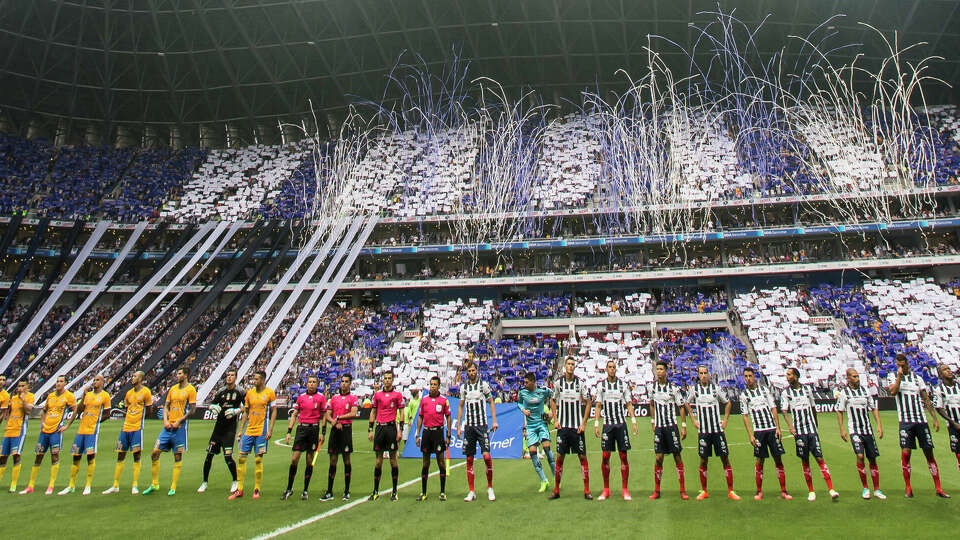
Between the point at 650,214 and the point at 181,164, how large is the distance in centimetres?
4074

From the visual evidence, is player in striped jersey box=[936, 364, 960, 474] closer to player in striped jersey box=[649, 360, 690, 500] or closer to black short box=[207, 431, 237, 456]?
player in striped jersey box=[649, 360, 690, 500]

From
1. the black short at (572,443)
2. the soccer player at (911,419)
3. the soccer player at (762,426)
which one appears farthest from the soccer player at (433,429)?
the soccer player at (911,419)

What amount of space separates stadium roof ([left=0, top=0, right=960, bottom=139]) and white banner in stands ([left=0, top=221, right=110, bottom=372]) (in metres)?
12.3

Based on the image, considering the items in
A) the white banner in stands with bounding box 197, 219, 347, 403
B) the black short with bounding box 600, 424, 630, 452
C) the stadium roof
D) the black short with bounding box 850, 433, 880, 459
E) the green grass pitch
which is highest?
the stadium roof

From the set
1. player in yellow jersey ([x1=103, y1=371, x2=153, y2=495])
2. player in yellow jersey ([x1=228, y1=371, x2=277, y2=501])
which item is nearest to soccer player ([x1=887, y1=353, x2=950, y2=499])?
player in yellow jersey ([x1=228, y1=371, x2=277, y2=501])

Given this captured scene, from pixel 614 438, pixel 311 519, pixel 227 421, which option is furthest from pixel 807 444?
pixel 227 421

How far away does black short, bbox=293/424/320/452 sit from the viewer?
9273mm

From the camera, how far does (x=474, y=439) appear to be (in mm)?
9219

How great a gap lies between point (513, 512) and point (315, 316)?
29.2 metres

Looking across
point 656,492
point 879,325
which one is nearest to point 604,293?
point 879,325

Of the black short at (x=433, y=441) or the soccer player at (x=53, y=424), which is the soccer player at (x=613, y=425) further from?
the soccer player at (x=53, y=424)

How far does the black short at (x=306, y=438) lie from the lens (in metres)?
9.27

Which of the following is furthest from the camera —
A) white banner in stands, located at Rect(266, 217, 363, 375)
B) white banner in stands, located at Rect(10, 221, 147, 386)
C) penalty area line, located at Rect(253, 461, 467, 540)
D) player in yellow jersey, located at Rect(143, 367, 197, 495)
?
white banner in stands, located at Rect(10, 221, 147, 386)

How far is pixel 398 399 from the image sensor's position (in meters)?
9.38
